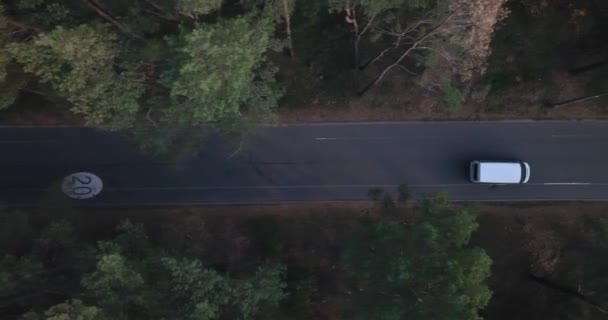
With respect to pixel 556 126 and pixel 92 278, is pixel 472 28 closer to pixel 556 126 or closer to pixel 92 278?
pixel 556 126

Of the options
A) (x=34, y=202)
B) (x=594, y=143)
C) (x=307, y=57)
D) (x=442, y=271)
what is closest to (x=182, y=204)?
(x=34, y=202)

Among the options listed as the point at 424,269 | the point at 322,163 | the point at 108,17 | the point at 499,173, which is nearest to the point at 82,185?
the point at 108,17

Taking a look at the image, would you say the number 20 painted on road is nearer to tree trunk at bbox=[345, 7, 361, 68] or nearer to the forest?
the forest

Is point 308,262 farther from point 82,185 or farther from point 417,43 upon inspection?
point 82,185

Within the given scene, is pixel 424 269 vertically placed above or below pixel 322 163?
below

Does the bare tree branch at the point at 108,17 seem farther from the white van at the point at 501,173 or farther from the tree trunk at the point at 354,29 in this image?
the white van at the point at 501,173

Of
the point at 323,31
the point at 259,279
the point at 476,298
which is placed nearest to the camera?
the point at 476,298

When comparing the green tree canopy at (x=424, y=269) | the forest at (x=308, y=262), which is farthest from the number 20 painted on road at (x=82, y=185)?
the green tree canopy at (x=424, y=269)
